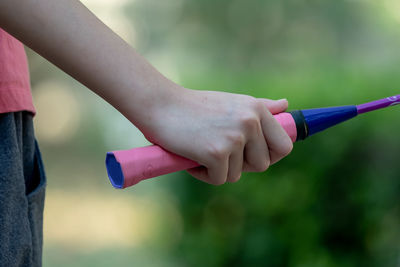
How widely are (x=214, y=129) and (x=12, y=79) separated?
11.2 inches

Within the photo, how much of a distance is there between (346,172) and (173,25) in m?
1.20

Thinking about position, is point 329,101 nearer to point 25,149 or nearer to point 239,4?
point 239,4

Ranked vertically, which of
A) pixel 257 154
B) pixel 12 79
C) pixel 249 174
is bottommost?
pixel 249 174

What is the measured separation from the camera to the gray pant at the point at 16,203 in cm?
60

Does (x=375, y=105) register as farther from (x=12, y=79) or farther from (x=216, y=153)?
(x=12, y=79)

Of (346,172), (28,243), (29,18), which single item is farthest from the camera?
(346,172)

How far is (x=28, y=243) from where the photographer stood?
0.64m

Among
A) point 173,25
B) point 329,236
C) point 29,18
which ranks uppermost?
point 173,25

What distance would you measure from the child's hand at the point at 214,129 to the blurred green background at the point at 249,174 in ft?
3.44

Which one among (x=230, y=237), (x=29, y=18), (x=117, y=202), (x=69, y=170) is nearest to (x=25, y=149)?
(x=29, y=18)

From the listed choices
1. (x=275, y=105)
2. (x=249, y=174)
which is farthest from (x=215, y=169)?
(x=249, y=174)

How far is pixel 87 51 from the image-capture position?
55 cm

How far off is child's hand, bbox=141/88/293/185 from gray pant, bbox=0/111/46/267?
17 cm

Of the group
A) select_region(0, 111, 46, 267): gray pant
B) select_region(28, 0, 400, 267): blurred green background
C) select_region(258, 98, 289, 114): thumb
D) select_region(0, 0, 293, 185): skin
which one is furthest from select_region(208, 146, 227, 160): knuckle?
select_region(28, 0, 400, 267): blurred green background
